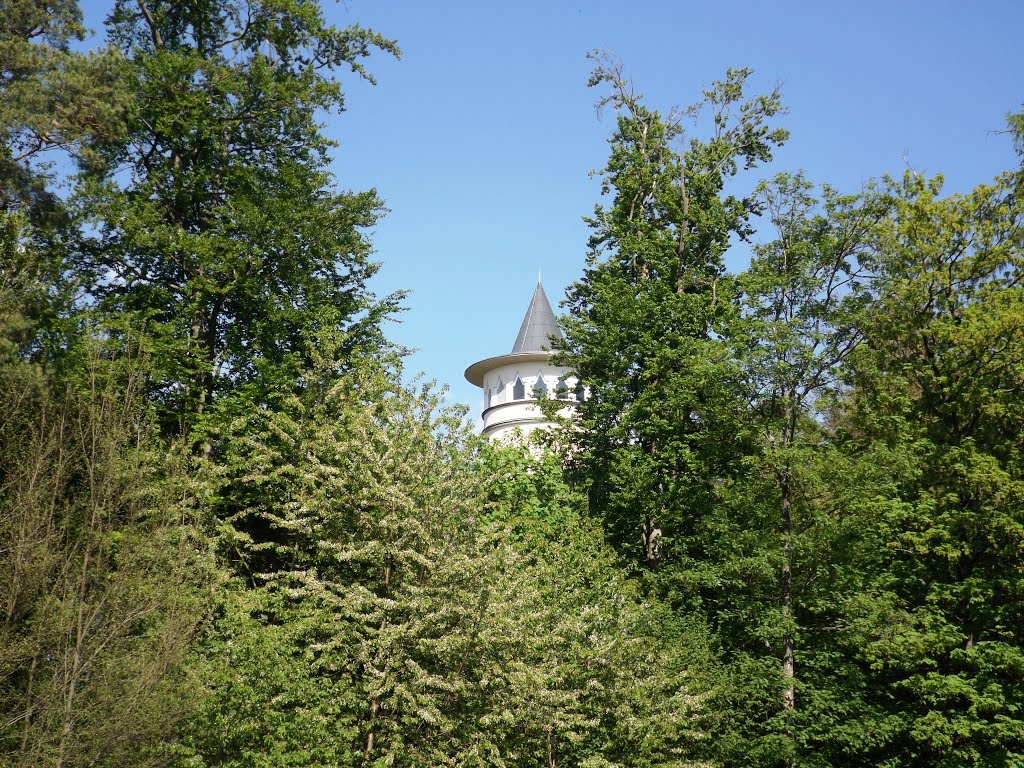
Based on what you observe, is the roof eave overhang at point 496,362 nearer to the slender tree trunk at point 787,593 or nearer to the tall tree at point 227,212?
the tall tree at point 227,212

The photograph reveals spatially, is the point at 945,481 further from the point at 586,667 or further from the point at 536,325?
the point at 536,325

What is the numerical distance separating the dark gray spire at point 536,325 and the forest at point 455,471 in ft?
59.0

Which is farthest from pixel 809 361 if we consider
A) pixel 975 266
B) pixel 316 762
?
pixel 316 762

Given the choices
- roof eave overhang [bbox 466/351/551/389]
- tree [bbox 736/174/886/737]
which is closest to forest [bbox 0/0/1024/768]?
tree [bbox 736/174/886/737]

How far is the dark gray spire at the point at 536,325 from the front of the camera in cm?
4888

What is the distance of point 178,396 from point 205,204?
17.4 ft

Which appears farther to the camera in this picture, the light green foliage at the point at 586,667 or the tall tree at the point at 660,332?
the tall tree at the point at 660,332

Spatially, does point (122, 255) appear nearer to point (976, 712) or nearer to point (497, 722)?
point (497, 722)

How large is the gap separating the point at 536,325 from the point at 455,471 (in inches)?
1230

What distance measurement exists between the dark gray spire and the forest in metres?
18.0

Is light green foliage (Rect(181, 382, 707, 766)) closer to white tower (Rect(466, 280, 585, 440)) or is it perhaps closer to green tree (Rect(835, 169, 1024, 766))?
→ green tree (Rect(835, 169, 1024, 766))

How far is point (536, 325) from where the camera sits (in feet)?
164

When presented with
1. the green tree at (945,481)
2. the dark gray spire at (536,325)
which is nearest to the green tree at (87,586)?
the green tree at (945,481)

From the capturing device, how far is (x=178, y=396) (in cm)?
2370
